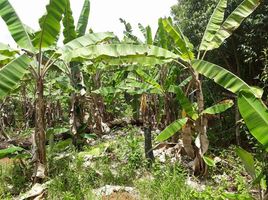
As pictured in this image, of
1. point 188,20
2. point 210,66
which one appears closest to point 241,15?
point 210,66

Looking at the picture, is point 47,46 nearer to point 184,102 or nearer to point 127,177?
point 184,102

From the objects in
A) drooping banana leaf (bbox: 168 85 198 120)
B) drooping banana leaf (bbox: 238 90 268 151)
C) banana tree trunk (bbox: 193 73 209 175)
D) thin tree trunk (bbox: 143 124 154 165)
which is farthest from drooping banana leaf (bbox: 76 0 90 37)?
drooping banana leaf (bbox: 238 90 268 151)

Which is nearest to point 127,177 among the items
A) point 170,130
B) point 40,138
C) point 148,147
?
point 148,147

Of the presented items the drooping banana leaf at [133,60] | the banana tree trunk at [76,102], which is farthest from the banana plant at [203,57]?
the banana tree trunk at [76,102]

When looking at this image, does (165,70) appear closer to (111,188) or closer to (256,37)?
(256,37)

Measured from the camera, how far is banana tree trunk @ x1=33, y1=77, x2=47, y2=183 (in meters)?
5.91

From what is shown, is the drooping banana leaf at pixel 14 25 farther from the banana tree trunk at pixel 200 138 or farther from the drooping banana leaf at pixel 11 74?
the banana tree trunk at pixel 200 138

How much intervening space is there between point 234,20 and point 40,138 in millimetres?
4176

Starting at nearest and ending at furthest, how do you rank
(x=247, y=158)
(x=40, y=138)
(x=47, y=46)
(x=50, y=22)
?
1. (x=247, y=158)
2. (x=50, y=22)
3. (x=47, y=46)
4. (x=40, y=138)

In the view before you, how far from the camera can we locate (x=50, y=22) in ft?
18.1

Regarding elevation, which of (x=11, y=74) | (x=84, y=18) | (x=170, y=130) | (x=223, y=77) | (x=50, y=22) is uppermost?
(x=84, y=18)

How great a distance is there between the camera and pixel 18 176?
6.55 metres

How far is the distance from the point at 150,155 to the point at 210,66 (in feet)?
7.97

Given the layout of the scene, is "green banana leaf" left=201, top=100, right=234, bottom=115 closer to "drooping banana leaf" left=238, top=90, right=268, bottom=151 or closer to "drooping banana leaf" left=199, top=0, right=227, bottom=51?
"drooping banana leaf" left=199, top=0, right=227, bottom=51
